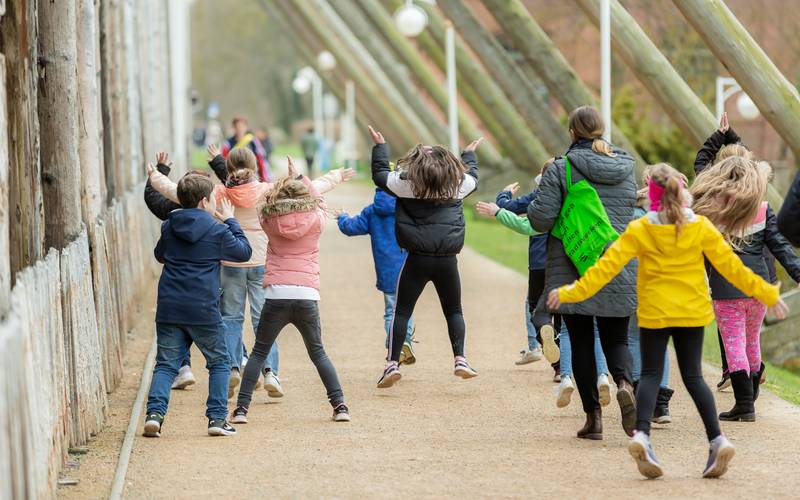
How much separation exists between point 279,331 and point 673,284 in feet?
→ 8.40

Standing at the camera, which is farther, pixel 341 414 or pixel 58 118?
pixel 58 118

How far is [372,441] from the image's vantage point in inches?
340

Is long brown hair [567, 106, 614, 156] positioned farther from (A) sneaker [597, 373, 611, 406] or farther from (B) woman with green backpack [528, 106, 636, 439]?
(A) sneaker [597, 373, 611, 406]

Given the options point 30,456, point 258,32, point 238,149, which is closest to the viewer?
point 30,456

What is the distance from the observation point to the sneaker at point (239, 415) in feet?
30.1

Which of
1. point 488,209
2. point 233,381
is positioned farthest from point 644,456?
point 233,381

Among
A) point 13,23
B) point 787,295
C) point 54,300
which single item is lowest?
point 787,295

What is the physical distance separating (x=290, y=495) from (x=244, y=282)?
302 centimetres

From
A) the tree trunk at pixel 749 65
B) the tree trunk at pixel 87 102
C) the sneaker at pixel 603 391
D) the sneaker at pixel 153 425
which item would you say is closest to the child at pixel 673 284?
the sneaker at pixel 603 391

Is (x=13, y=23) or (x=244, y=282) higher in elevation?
(x=13, y=23)

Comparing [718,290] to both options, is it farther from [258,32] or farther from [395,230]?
[258,32]

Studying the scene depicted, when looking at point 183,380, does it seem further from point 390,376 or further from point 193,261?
point 193,261

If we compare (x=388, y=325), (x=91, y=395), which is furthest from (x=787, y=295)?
(x=91, y=395)

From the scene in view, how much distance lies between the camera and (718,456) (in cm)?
745
